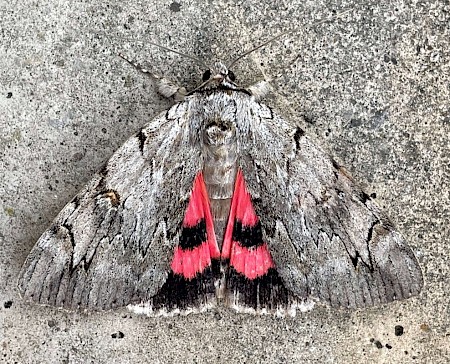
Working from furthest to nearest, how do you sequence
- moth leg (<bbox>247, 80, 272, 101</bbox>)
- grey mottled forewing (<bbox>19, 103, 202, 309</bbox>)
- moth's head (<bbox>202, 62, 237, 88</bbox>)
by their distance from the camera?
moth leg (<bbox>247, 80, 272, 101</bbox>) → moth's head (<bbox>202, 62, 237, 88</bbox>) → grey mottled forewing (<bbox>19, 103, 202, 309</bbox>)

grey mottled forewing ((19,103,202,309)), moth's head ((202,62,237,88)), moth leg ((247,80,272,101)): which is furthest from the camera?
moth leg ((247,80,272,101))

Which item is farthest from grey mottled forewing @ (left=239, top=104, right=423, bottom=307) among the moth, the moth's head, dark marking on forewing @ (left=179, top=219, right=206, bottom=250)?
dark marking on forewing @ (left=179, top=219, right=206, bottom=250)

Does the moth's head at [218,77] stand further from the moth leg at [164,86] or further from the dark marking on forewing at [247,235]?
the dark marking on forewing at [247,235]

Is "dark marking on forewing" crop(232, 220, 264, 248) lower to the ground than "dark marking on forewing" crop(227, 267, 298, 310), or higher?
higher

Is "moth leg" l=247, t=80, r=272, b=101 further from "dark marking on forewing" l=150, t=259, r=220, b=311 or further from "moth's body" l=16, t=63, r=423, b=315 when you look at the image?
"dark marking on forewing" l=150, t=259, r=220, b=311

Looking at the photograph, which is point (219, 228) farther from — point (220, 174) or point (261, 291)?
point (261, 291)

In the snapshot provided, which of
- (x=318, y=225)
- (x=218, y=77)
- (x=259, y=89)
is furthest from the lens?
(x=259, y=89)

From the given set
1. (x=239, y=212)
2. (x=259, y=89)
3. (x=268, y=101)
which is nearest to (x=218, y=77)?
(x=259, y=89)

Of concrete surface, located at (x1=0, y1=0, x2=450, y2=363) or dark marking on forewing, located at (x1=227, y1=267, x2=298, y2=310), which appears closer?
dark marking on forewing, located at (x1=227, y1=267, x2=298, y2=310)
